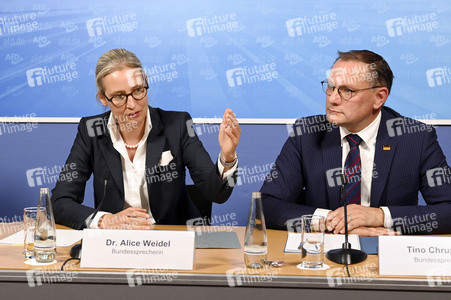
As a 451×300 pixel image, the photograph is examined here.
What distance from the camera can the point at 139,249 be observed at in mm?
1686

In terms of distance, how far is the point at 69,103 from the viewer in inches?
181

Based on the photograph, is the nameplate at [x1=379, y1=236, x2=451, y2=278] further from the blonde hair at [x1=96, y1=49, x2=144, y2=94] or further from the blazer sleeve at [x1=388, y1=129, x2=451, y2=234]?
the blonde hair at [x1=96, y1=49, x2=144, y2=94]

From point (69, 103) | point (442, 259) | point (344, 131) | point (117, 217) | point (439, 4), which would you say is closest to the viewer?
point (442, 259)

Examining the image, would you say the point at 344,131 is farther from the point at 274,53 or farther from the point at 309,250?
the point at 274,53

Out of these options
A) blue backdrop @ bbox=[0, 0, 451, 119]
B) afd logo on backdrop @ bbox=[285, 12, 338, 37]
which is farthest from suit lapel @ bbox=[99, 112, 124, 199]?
afd logo on backdrop @ bbox=[285, 12, 338, 37]

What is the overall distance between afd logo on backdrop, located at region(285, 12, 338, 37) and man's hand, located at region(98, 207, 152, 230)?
260 cm

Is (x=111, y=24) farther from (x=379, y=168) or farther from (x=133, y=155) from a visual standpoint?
(x=379, y=168)

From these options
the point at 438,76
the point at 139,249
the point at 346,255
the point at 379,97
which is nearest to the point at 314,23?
the point at 438,76

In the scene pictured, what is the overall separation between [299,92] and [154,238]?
2.95 m

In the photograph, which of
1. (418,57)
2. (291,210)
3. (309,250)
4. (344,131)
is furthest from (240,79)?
(309,250)

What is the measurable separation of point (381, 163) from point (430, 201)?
0.27 m

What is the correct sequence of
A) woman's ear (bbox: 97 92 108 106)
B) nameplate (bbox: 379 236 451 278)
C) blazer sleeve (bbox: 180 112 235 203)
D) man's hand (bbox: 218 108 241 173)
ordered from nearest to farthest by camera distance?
nameplate (bbox: 379 236 451 278) → man's hand (bbox: 218 108 241 173) → blazer sleeve (bbox: 180 112 235 203) → woman's ear (bbox: 97 92 108 106)

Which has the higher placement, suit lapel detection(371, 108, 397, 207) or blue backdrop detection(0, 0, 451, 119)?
blue backdrop detection(0, 0, 451, 119)

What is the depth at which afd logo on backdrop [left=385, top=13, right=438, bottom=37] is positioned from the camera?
4.23 meters
